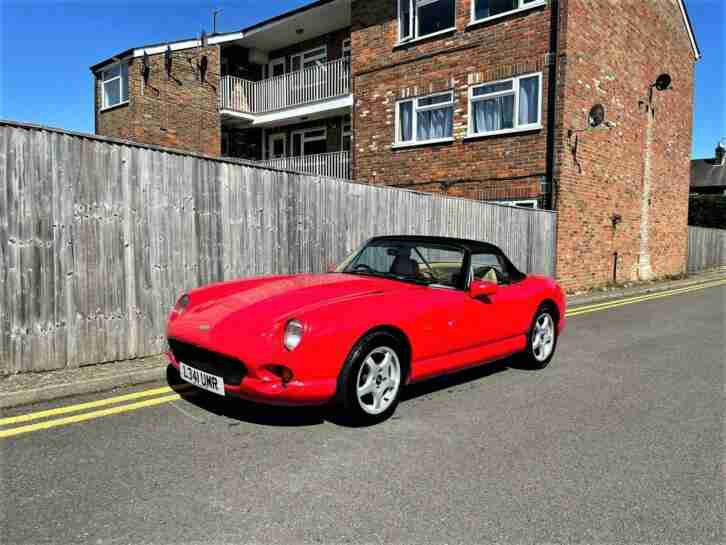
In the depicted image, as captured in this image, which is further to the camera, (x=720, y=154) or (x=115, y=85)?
(x=720, y=154)

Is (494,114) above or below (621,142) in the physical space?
above

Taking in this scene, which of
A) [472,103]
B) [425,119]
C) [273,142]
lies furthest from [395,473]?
[273,142]

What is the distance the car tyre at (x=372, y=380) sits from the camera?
154 inches

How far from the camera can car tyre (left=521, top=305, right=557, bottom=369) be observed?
19.3 ft

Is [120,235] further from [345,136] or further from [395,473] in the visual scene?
[345,136]

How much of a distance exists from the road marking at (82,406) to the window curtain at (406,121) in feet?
42.0

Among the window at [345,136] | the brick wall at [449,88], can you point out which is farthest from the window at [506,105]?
the window at [345,136]

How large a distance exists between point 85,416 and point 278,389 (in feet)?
5.15

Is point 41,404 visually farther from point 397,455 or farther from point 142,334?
point 397,455

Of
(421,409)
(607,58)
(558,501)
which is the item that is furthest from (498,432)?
(607,58)

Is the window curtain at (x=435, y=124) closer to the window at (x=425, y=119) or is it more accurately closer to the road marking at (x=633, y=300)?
the window at (x=425, y=119)

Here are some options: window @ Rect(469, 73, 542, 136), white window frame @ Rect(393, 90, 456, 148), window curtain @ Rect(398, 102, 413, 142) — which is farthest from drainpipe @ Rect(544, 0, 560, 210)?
window curtain @ Rect(398, 102, 413, 142)

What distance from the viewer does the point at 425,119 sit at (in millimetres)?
15898

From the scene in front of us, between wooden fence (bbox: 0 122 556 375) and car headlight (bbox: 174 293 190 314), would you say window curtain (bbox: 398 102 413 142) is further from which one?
car headlight (bbox: 174 293 190 314)
